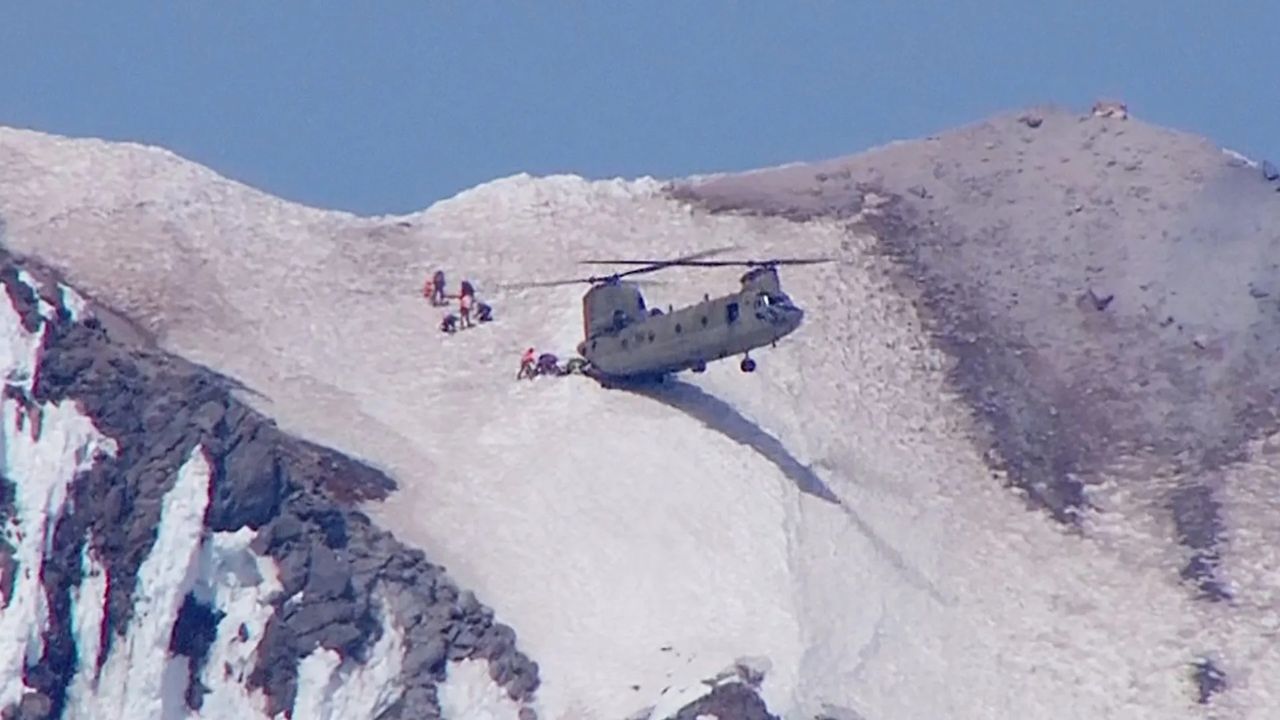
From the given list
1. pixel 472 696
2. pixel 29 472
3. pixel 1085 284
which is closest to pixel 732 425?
pixel 472 696

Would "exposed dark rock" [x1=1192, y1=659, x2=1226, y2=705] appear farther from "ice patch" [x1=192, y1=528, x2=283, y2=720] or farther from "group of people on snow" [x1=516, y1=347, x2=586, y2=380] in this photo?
"ice patch" [x1=192, y1=528, x2=283, y2=720]

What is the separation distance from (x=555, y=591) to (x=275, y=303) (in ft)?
47.7

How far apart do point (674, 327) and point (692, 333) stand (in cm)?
79

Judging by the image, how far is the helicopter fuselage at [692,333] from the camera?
71.6 metres

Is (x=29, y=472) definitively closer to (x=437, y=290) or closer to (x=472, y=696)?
(x=472, y=696)

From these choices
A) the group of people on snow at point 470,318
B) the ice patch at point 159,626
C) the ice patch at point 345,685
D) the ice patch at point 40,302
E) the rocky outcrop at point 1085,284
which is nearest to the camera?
the ice patch at point 159,626

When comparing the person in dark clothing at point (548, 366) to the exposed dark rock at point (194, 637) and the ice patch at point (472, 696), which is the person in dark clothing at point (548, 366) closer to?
the ice patch at point (472, 696)

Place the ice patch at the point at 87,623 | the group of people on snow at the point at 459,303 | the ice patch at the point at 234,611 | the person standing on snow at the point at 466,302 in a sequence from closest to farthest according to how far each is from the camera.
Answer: the ice patch at the point at 87,623
the ice patch at the point at 234,611
the group of people on snow at the point at 459,303
the person standing on snow at the point at 466,302

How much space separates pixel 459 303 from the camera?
80.4 m

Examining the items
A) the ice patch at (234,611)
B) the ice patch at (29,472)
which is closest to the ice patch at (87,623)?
the ice patch at (29,472)

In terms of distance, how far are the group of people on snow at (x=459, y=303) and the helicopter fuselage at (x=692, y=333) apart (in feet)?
13.6

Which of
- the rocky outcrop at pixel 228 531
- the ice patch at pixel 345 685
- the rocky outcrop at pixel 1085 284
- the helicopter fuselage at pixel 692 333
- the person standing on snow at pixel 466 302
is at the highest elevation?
the rocky outcrop at pixel 1085 284

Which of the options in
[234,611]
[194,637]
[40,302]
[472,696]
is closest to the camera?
[472,696]

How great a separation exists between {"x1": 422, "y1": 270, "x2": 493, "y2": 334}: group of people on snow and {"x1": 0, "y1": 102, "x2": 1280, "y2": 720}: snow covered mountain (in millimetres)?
432
